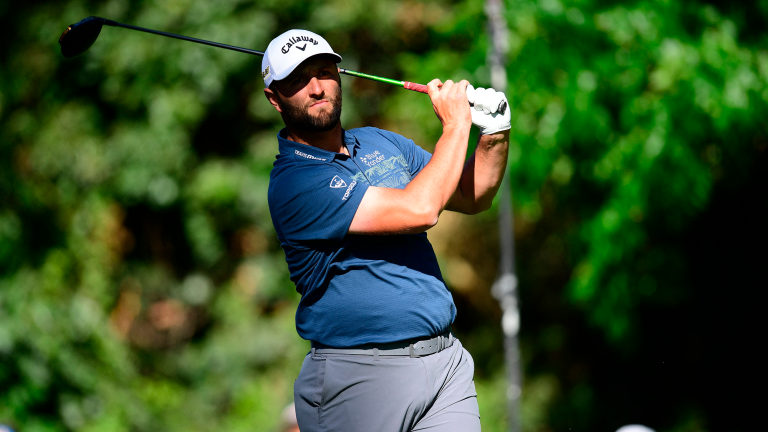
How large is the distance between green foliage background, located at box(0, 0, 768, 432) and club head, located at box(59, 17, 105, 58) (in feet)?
10.4

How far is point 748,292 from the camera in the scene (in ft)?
21.1

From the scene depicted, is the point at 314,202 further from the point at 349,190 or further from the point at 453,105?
the point at 453,105

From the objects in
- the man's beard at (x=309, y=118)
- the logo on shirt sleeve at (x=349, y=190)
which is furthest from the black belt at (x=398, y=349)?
the man's beard at (x=309, y=118)

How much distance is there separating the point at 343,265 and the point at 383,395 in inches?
16.7

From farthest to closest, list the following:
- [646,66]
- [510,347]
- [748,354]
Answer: [748,354] → [510,347] → [646,66]

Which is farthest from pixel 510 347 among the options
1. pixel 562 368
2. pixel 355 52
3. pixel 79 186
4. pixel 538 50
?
pixel 79 186

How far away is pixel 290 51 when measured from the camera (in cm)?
231

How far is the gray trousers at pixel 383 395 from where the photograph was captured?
2.22 m

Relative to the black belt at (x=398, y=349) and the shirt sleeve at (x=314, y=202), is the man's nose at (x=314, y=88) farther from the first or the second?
the black belt at (x=398, y=349)

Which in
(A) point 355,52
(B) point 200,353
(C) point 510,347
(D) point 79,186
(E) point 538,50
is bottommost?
(B) point 200,353

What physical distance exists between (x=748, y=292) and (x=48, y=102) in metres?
7.39

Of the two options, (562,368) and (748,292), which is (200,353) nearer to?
(562,368)

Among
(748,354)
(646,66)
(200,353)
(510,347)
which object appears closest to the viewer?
(646,66)

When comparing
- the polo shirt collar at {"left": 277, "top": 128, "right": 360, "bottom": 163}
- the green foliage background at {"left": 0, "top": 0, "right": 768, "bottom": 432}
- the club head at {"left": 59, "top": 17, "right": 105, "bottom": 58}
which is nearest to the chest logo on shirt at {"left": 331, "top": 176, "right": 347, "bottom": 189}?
the polo shirt collar at {"left": 277, "top": 128, "right": 360, "bottom": 163}
